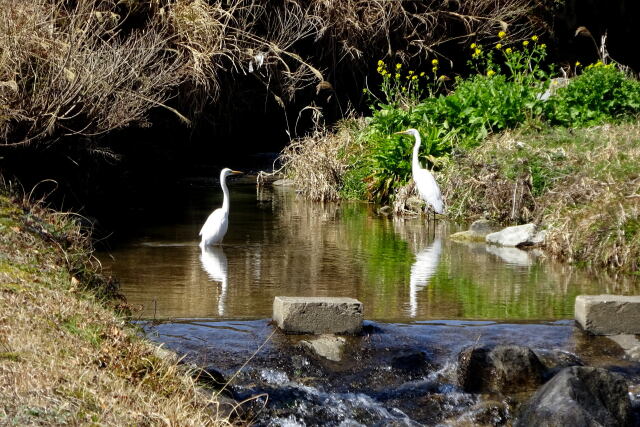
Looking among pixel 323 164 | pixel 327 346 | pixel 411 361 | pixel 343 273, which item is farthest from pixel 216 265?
pixel 323 164

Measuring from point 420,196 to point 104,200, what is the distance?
5.15 meters

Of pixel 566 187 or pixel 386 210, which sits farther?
pixel 386 210

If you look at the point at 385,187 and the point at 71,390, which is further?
the point at 385,187

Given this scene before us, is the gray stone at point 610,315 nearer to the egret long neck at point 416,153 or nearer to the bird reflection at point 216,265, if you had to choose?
the bird reflection at point 216,265

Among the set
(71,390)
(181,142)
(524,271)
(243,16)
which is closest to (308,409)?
(71,390)

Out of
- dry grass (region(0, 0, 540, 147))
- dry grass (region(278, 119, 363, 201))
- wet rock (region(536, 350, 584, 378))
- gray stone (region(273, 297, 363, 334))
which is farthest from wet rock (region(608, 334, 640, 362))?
dry grass (region(278, 119, 363, 201))

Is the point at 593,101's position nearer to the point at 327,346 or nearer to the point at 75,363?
the point at 327,346

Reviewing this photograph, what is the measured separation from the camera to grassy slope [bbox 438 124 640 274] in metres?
10.4

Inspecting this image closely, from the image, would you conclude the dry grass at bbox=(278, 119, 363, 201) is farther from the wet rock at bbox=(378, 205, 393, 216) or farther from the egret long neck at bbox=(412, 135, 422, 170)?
the egret long neck at bbox=(412, 135, 422, 170)

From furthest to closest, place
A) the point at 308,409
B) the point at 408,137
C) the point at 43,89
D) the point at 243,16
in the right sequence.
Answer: the point at 243,16 → the point at 408,137 → the point at 43,89 → the point at 308,409

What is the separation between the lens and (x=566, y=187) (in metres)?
11.9

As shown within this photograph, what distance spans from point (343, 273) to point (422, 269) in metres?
0.90

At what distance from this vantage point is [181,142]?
21.6 metres

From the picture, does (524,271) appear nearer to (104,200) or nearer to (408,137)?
(408,137)
